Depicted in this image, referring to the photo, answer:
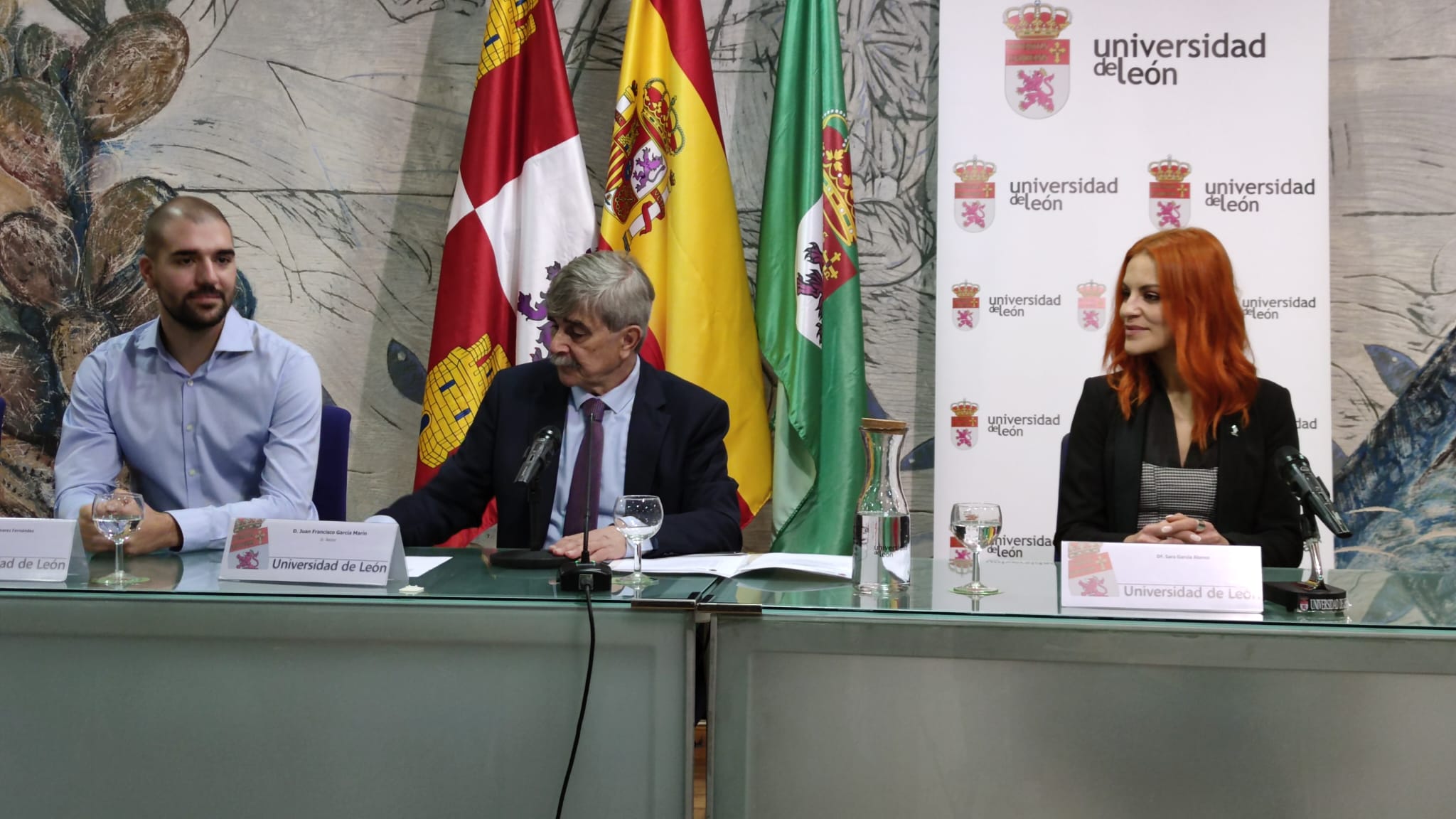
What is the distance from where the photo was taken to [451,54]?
394 cm

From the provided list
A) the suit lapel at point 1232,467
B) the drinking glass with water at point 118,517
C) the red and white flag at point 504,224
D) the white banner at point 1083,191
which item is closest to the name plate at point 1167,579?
the suit lapel at point 1232,467

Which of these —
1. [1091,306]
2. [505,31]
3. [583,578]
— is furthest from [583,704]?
[505,31]

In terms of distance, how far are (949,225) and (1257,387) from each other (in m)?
1.23

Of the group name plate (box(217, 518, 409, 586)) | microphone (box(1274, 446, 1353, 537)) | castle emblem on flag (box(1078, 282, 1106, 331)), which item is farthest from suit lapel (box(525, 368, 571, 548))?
castle emblem on flag (box(1078, 282, 1106, 331))

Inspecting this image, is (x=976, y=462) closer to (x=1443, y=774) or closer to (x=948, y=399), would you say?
(x=948, y=399)

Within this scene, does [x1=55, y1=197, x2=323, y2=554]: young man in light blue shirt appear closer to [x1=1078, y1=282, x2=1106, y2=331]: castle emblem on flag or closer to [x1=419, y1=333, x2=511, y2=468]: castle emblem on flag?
[x1=419, y1=333, x2=511, y2=468]: castle emblem on flag

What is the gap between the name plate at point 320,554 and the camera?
5.39ft

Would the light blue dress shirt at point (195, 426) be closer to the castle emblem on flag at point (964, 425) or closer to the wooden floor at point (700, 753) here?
the wooden floor at point (700, 753)

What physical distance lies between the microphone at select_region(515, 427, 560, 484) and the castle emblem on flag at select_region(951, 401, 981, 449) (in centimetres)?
189

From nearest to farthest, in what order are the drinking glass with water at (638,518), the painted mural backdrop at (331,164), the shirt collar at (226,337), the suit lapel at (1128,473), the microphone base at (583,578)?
the microphone base at (583,578) → the drinking glass with water at (638,518) → the suit lapel at (1128,473) → the shirt collar at (226,337) → the painted mural backdrop at (331,164)

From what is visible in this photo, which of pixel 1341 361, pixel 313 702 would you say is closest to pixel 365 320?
pixel 313 702

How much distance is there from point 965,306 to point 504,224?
1439mm

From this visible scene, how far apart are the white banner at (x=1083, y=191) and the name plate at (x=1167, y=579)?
1.85m

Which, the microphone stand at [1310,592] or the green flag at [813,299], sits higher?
the green flag at [813,299]
